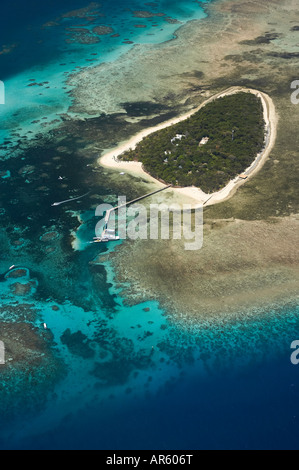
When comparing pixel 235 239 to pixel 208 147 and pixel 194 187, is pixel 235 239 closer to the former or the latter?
pixel 194 187

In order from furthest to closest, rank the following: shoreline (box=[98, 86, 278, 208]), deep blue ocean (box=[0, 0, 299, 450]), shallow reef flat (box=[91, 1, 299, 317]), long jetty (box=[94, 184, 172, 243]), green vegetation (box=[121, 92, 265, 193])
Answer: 1. green vegetation (box=[121, 92, 265, 193])
2. shoreline (box=[98, 86, 278, 208])
3. long jetty (box=[94, 184, 172, 243])
4. shallow reef flat (box=[91, 1, 299, 317])
5. deep blue ocean (box=[0, 0, 299, 450])

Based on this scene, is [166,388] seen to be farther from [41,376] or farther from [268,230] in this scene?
[268,230]

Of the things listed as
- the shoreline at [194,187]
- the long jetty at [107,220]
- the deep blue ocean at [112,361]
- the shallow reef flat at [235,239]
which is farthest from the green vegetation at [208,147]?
the deep blue ocean at [112,361]

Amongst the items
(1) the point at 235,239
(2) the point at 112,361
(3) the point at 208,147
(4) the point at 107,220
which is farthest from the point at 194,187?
(2) the point at 112,361

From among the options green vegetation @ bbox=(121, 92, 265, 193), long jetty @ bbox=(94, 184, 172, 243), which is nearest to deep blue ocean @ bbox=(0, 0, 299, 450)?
long jetty @ bbox=(94, 184, 172, 243)

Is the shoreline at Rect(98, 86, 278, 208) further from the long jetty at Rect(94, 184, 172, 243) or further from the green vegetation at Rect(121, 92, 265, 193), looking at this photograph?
the long jetty at Rect(94, 184, 172, 243)

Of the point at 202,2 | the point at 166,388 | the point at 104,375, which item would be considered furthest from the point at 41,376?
the point at 202,2
